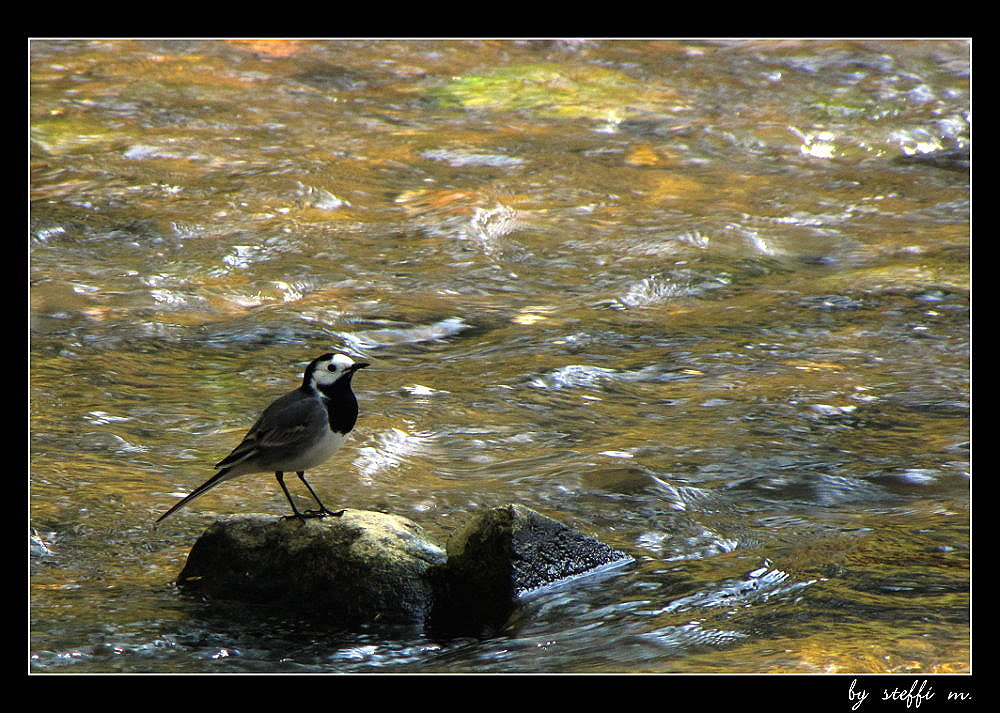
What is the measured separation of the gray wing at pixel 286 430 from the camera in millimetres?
5734

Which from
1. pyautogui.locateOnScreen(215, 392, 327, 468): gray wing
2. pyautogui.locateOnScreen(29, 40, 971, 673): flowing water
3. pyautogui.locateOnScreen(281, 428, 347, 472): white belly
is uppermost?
pyautogui.locateOnScreen(215, 392, 327, 468): gray wing

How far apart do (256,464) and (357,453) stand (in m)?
2.13

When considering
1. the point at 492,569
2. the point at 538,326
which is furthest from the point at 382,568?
the point at 538,326

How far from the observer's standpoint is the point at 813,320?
10234 mm

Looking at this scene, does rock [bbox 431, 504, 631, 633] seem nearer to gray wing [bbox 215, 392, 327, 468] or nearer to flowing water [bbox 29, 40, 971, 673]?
flowing water [bbox 29, 40, 971, 673]

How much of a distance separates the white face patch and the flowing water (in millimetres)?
1120

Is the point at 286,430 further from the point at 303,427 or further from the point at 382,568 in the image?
the point at 382,568

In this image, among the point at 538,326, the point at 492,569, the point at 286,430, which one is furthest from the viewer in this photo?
the point at 538,326

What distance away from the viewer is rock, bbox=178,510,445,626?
5754mm

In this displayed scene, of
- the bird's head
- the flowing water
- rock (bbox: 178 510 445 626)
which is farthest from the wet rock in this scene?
the bird's head

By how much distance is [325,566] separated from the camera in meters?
5.80

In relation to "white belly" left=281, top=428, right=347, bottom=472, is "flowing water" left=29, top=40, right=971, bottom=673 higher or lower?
lower

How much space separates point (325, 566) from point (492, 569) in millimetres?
760

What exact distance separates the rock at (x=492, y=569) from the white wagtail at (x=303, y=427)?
700 millimetres
